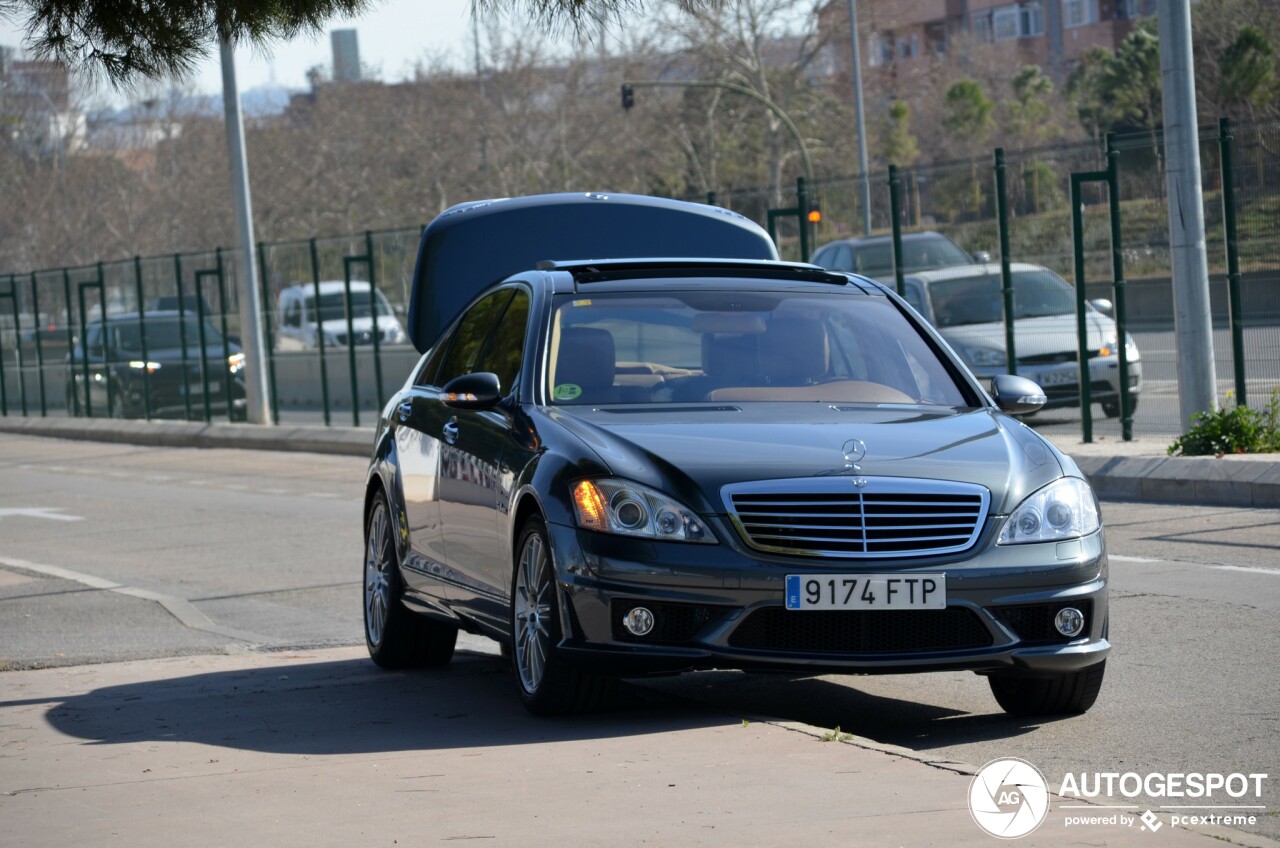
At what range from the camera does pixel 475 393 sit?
7617 mm

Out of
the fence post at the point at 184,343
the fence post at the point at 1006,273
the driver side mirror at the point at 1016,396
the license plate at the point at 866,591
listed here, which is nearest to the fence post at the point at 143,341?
the fence post at the point at 184,343

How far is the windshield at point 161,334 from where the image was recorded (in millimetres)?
32156

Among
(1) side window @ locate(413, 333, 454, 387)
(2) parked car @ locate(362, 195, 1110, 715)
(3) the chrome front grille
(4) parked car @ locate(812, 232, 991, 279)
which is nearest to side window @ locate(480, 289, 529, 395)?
(2) parked car @ locate(362, 195, 1110, 715)

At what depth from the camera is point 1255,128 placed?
54.7ft

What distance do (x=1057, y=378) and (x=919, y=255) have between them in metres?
2.08

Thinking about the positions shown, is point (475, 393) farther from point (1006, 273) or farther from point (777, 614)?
point (1006, 273)

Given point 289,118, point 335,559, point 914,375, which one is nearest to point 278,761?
point 914,375

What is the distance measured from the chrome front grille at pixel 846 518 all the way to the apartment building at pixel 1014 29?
6869cm

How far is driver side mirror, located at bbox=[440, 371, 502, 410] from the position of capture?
760 centimetres

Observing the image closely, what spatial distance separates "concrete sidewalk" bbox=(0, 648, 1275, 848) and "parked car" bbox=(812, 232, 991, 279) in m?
12.9

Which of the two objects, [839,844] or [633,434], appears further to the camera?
[633,434]

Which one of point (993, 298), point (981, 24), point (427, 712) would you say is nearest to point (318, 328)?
point (993, 298)

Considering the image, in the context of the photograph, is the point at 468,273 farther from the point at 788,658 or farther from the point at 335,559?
the point at 788,658

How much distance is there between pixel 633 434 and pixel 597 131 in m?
58.5
